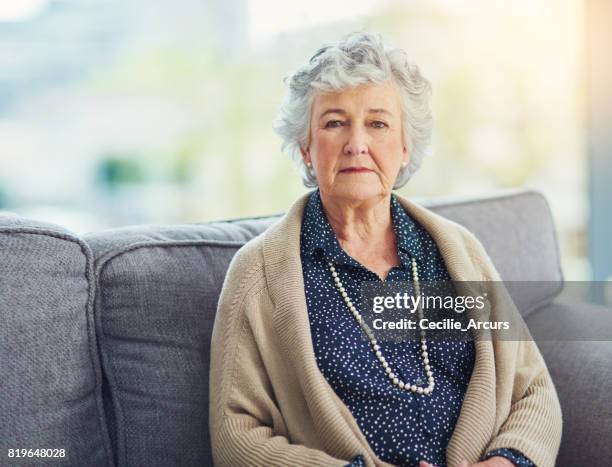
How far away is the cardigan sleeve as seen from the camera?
1.16 m

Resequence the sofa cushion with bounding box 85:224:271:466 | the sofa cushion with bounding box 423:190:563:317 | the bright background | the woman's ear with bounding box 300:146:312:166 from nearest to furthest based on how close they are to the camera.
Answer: the sofa cushion with bounding box 85:224:271:466, the woman's ear with bounding box 300:146:312:166, the sofa cushion with bounding box 423:190:563:317, the bright background

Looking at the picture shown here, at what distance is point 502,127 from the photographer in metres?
3.78

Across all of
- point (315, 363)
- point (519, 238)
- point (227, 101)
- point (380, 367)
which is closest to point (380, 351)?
point (380, 367)

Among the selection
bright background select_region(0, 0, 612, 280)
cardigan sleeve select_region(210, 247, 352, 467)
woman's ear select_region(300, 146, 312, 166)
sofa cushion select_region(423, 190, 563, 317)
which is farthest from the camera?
bright background select_region(0, 0, 612, 280)

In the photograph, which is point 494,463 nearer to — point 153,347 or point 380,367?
point 380,367

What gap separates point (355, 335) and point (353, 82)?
0.47m

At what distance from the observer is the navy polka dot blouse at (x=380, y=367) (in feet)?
3.98

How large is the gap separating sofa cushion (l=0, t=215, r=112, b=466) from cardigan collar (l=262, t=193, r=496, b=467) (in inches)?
14.0

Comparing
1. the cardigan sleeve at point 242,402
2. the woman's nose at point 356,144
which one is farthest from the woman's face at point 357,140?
the cardigan sleeve at point 242,402

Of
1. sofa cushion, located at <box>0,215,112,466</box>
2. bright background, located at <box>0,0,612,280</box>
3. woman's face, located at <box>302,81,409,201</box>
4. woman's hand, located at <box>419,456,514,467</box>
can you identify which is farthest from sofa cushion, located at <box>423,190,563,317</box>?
bright background, located at <box>0,0,612,280</box>

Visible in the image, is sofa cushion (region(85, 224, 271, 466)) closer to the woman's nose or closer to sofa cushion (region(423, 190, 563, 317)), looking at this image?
the woman's nose

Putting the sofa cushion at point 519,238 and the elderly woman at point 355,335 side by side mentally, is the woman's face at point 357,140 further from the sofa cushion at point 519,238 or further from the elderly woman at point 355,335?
the sofa cushion at point 519,238

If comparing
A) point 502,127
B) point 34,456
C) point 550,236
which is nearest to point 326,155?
point 34,456

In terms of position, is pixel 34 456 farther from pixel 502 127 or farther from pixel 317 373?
pixel 502 127
